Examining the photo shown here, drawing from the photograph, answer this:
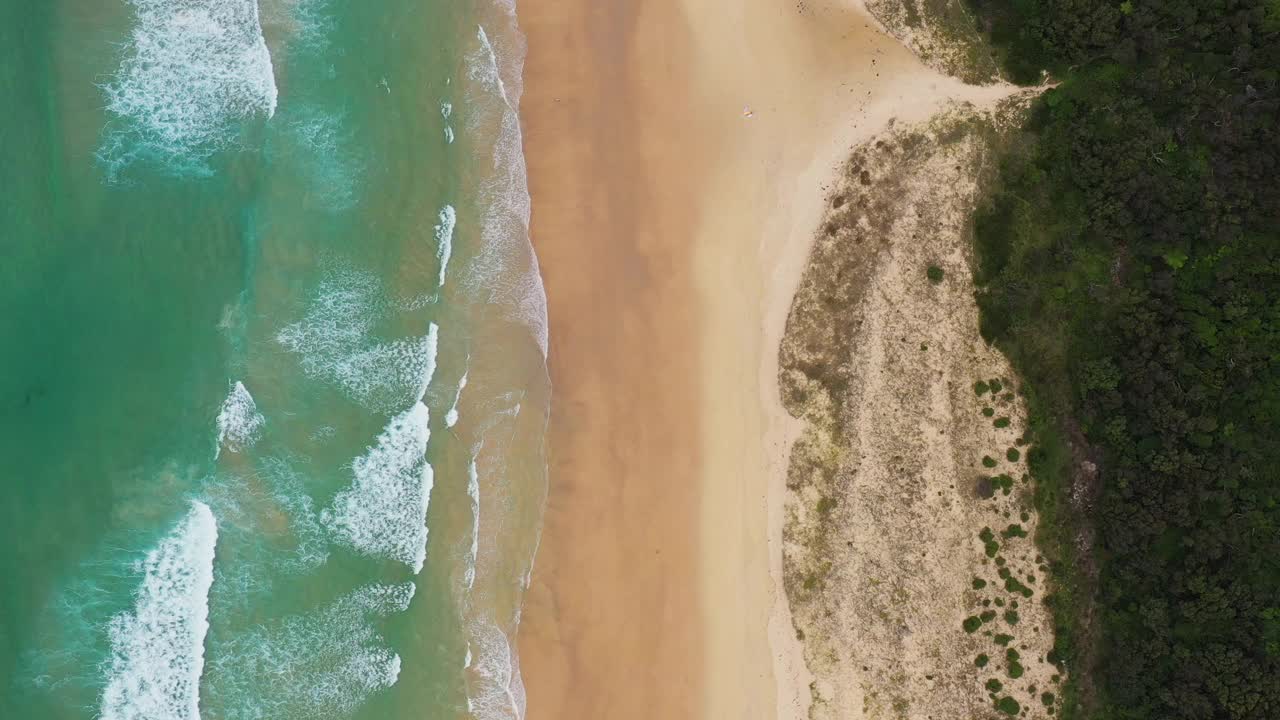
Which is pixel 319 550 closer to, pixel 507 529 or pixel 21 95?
pixel 507 529

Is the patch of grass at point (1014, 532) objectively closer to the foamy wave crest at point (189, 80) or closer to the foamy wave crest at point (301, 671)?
the foamy wave crest at point (301, 671)

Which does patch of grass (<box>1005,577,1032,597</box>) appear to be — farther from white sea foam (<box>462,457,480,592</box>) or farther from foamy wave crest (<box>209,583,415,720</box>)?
foamy wave crest (<box>209,583,415,720</box>)

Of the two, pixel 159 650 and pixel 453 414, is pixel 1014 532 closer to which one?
pixel 453 414

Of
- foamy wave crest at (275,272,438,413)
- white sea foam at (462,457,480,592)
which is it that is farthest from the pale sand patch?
foamy wave crest at (275,272,438,413)

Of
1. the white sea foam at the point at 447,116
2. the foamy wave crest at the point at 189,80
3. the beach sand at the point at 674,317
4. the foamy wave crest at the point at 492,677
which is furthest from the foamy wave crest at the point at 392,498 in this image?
the foamy wave crest at the point at 189,80

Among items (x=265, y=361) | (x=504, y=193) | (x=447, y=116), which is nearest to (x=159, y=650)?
(x=265, y=361)

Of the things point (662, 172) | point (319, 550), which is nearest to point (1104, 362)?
point (662, 172)
